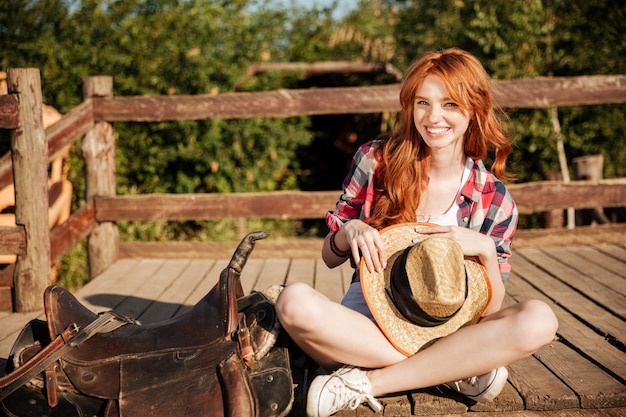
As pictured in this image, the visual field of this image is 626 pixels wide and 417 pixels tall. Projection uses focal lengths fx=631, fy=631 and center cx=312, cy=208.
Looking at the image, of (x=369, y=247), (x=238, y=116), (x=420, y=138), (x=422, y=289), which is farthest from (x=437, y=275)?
(x=238, y=116)

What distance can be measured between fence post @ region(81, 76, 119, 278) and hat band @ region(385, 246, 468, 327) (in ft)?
9.21

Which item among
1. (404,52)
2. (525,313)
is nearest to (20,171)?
(525,313)

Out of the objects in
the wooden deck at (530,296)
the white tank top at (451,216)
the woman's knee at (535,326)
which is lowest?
the wooden deck at (530,296)

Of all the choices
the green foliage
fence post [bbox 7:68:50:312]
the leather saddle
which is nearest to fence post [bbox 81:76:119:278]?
fence post [bbox 7:68:50:312]

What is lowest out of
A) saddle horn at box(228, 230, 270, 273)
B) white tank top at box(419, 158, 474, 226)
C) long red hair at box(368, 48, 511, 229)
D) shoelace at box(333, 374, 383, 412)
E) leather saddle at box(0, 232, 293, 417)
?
shoelace at box(333, 374, 383, 412)

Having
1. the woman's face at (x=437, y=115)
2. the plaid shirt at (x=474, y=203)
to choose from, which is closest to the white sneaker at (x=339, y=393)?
the plaid shirt at (x=474, y=203)

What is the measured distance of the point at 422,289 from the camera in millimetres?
2021

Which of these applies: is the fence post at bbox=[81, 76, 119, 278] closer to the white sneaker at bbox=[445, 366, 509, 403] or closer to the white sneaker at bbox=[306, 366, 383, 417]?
the white sneaker at bbox=[306, 366, 383, 417]

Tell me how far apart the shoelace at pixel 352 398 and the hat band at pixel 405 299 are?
294mm

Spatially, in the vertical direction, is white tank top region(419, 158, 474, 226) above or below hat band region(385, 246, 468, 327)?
above

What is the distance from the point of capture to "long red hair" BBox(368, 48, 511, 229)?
2.36 meters

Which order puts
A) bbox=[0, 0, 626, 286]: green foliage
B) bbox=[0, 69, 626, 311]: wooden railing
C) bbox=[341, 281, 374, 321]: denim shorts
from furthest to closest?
bbox=[0, 0, 626, 286]: green foliage < bbox=[0, 69, 626, 311]: wooden railing < bbox=[341, 281, 374, 321]: denim shorts

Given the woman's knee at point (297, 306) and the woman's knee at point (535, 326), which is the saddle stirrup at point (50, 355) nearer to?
the woman's knee at point (297, 306)

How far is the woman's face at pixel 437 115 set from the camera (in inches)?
93.0
